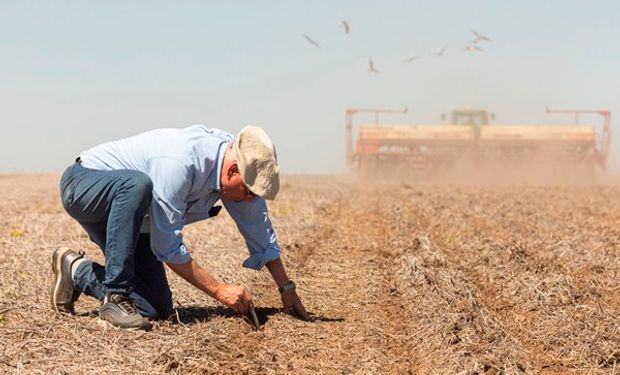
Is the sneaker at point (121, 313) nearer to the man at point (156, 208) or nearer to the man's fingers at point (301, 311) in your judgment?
the man at point (156, 208)

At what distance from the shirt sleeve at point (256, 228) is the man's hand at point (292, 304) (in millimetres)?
266

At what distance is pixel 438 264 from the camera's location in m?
7.22

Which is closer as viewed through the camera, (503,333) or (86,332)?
(86,332)

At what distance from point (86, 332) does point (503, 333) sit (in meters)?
2.52

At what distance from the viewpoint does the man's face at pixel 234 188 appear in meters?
4.29

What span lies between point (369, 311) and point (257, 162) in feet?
5.67

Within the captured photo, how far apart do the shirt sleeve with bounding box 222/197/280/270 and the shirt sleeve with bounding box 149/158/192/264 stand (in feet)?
1.86

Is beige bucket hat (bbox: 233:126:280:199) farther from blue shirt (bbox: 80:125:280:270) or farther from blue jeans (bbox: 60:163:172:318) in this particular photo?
blue jeans (bbox: 60:163:172:318)

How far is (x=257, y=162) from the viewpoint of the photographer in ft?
13.8

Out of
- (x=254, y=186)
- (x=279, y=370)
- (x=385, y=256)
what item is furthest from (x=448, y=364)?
(x=385, y=256)

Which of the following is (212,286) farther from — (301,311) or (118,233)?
(301,311)

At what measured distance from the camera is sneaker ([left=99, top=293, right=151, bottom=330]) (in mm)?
4383

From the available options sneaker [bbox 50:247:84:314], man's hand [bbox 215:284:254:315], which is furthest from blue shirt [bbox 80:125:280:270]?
sneaker [bbox 50:247:84:314]

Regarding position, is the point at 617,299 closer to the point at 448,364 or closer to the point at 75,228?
the point at 448,364
